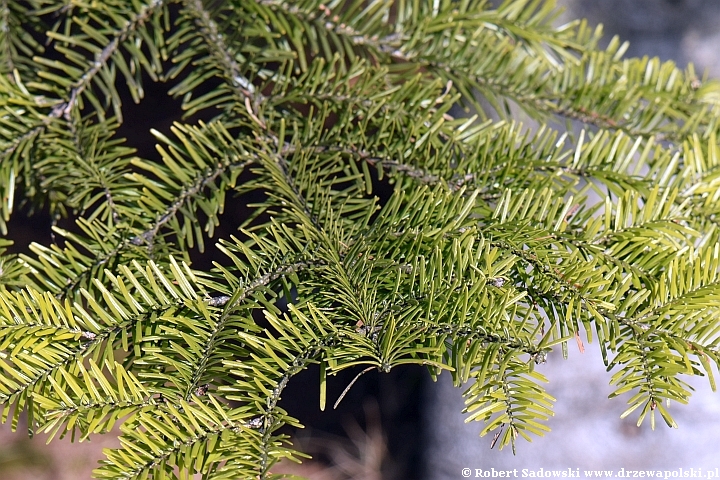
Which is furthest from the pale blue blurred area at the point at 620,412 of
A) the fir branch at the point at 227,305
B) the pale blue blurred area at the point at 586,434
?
the fir branch at the point at 227,305

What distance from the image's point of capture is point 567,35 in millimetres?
587

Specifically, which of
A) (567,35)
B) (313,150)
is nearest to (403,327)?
(313,150)

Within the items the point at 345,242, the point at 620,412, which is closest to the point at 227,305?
the point at 345,242

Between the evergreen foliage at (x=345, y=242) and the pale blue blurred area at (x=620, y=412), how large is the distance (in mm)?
546

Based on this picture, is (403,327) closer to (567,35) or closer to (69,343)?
(69,343)

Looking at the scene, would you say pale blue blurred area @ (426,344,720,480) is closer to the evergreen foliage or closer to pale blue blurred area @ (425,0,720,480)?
pale blue blurred area @ (425,0,720,480)

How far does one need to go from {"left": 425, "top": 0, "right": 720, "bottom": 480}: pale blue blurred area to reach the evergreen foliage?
1.79 ft

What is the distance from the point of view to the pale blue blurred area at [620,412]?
1018 mm

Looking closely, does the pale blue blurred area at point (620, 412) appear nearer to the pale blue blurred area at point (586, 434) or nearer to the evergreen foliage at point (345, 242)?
the pale blue blurred area at point (586, 434)

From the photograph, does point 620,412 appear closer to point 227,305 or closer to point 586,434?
point 586,434

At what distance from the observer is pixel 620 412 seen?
1056mm

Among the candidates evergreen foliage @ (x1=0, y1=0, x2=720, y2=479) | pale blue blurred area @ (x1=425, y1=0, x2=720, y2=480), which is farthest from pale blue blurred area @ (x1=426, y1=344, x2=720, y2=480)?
evergreen foliage @ (x1=0, y1=0, x2=720, y2=479)

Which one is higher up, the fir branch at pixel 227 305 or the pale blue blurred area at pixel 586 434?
the pale blue blurred area at pixel 586 434

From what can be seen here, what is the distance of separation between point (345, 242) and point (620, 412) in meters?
0.95
